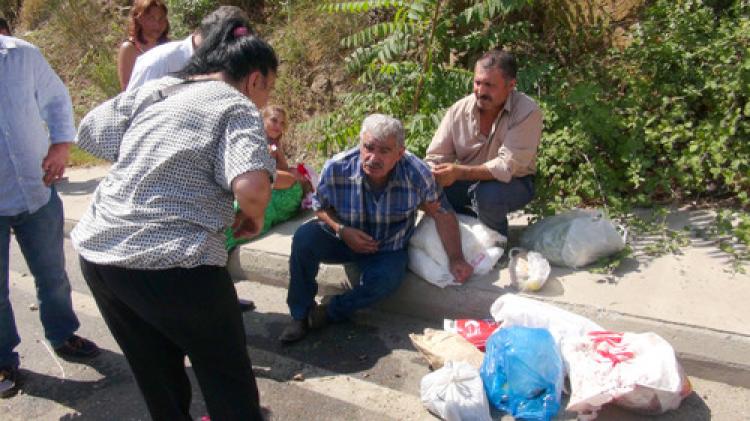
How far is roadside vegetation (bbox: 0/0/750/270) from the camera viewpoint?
170 inches

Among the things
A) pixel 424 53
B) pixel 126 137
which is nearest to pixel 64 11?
pixel 424 53

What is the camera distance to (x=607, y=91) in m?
5.20

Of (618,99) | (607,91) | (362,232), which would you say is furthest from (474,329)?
(607,91)

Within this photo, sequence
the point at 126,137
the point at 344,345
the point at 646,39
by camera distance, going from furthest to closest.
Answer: the point at 646,39 → the point at 344,345 → the point at 126,137

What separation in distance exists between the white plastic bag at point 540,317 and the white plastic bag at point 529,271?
16 centimetres

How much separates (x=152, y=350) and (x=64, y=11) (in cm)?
1073

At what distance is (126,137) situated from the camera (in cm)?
209

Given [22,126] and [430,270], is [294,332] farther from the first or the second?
[22,126]

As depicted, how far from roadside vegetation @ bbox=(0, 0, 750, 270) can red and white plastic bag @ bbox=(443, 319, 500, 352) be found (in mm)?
873

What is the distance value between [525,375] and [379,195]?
1279 millimetres

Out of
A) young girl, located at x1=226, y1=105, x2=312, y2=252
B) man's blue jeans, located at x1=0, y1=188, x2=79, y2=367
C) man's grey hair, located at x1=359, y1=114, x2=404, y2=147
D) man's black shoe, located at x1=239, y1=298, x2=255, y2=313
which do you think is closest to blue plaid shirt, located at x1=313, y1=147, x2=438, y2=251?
man's grey hair, located at x1=359, y1=114, x2=404, y2=147

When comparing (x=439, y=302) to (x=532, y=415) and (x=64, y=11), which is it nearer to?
(x=532, y=415)

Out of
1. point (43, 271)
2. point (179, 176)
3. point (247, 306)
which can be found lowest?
point (247, 306)

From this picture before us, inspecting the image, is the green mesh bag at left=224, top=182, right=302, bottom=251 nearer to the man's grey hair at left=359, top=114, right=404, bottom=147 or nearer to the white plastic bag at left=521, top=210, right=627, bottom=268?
the man's grey hair at left=359, top=114, right=404, bottom=147
